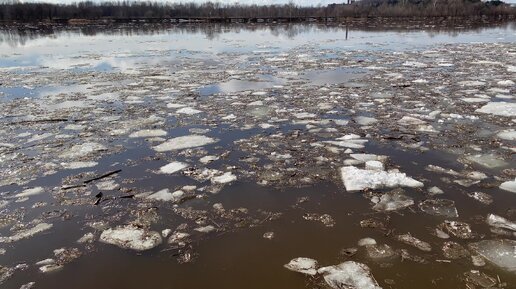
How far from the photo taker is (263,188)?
3.32 m

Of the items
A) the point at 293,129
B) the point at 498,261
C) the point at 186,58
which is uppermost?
the point at 186,58

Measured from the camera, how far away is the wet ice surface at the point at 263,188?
7.62 ft

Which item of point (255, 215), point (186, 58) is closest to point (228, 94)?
point (255, 215)

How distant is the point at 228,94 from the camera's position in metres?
6.93

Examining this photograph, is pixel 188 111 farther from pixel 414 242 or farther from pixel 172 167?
pixel 414 242

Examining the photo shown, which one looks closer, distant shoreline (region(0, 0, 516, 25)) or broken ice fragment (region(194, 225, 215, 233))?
broken ice fragment (region(194, 225, 215, 233))

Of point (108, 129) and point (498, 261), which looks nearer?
point (498, 261)

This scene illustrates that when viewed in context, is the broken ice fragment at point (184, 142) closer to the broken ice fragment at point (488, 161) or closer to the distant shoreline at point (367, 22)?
the broken ice fragment at point (488, 161)

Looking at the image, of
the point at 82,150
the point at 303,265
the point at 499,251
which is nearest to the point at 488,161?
the point at 499,251

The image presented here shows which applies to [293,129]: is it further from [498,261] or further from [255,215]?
[498,261]

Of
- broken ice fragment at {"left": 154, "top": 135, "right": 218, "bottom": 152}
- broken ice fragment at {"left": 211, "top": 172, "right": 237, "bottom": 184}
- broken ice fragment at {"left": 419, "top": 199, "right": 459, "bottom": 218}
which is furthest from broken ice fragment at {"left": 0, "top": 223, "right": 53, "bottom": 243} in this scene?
broken ice fragment at {"left": 419, "top": 199, "right": 459, "bottom": 218}

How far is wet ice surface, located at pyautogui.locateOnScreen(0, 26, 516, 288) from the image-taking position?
232cm

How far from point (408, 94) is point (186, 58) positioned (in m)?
8.09

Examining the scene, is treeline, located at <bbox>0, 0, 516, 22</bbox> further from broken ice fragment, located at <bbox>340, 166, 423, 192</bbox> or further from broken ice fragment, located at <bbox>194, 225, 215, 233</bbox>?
broken ice fragment, located at <bbox>194, 225, 215, 233</bbox>
